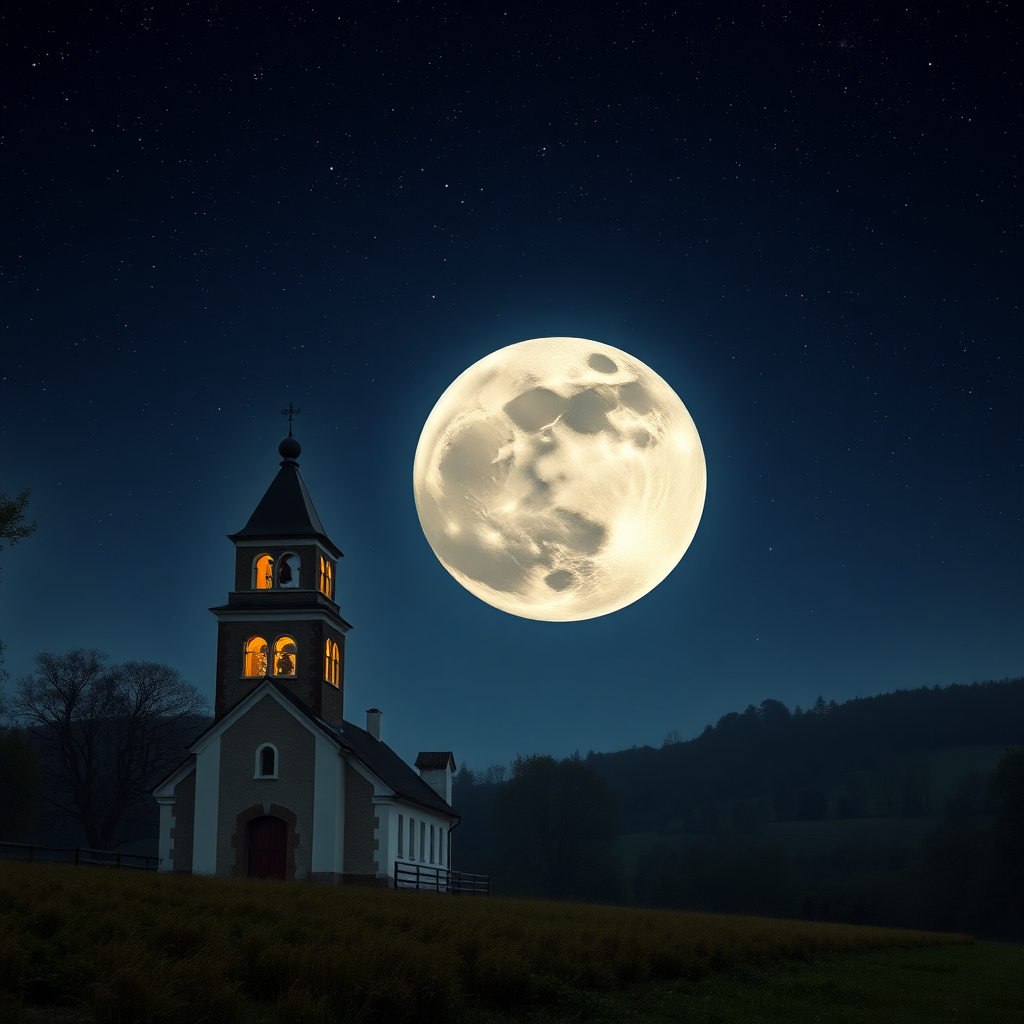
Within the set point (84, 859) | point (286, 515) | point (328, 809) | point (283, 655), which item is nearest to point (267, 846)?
point (328, 809)

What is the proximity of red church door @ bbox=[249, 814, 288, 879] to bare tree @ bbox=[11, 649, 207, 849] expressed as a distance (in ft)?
81.8

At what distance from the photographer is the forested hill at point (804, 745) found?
137625 millimetres

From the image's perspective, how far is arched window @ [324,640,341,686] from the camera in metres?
42.9

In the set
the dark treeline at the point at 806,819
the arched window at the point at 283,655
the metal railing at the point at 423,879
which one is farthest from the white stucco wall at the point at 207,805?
the dark treeline at the point at 806,819

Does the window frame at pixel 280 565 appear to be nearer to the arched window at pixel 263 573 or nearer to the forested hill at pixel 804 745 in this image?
the arched window at pixel 263 573

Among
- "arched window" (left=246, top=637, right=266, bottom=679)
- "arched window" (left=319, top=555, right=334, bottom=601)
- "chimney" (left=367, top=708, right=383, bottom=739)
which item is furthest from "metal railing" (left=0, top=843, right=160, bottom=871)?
"chimney" (left=367, top=708, right=383, bottom=739)

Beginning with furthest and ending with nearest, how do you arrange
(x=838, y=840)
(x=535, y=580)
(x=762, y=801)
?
(x=762, y=801) → (x=838, y=840) → (x=535, y=580)

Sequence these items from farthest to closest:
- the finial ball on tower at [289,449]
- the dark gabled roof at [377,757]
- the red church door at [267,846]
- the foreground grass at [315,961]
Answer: the finial ball on tower at [289,449], the dark gabled roof at [377,757], the red church door at [267,846], the foreground grass at [315,961]

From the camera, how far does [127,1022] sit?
776cm

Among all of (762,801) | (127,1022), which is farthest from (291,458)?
(762,801)

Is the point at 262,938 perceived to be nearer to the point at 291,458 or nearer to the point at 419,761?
the point at 291,458

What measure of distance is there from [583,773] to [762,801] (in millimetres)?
53131

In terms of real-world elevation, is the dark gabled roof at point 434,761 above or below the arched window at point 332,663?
below

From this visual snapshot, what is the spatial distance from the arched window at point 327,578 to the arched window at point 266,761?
7.47 metres
